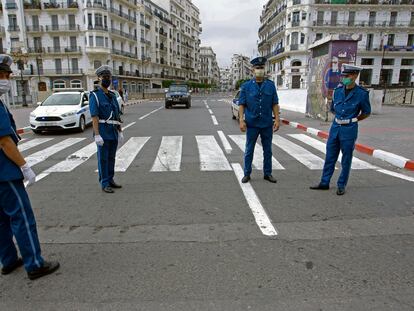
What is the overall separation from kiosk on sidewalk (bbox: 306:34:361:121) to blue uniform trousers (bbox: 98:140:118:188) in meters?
11.1

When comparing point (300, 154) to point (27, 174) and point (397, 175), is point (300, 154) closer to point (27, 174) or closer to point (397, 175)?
point (397, 175)

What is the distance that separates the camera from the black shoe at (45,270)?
9.76 ft

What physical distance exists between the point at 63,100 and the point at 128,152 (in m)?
6.25

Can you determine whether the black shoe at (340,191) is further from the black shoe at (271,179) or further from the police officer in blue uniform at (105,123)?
the police officer in blue uniform at (105,123)

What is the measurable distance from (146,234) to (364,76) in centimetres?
5974

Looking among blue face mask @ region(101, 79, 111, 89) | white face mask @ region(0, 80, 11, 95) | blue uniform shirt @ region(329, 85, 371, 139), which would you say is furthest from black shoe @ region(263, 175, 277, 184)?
white face mask @ region(0, 80, 11, 95)

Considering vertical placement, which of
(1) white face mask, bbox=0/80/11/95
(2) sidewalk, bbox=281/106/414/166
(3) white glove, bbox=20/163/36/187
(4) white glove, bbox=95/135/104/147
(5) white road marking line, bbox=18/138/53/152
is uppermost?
(1) white face mask, bbox=0/80/11/95

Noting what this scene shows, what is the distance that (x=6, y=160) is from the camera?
279 cm

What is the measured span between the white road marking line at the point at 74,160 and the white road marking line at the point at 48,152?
64cm

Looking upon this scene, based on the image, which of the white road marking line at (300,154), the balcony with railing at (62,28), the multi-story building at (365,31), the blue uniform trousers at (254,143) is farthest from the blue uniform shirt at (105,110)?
the balcony with railing at (62,28)

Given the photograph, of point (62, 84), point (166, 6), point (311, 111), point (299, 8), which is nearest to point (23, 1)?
point (62, 84)

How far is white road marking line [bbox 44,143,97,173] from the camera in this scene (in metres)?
6.98

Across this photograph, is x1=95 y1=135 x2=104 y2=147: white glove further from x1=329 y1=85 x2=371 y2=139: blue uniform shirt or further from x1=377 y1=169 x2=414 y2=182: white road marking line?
x1=377 y1=169 x2=414 y2=182: white road marking line

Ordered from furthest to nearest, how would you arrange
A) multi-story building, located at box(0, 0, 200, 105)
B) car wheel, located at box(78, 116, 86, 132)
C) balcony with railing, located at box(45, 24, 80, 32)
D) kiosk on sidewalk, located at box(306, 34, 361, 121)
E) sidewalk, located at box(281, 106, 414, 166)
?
balcony with railing, located at box(45, 24, 80, 32), multi-story building, located at box(0, 0, 200, 105), kiosk on sidewalk, located at box(306, 34, 361, 121), car wheel, located at box(78, 116, 86, 132), sidewalk, located at box(281, 106, 414, 166)
